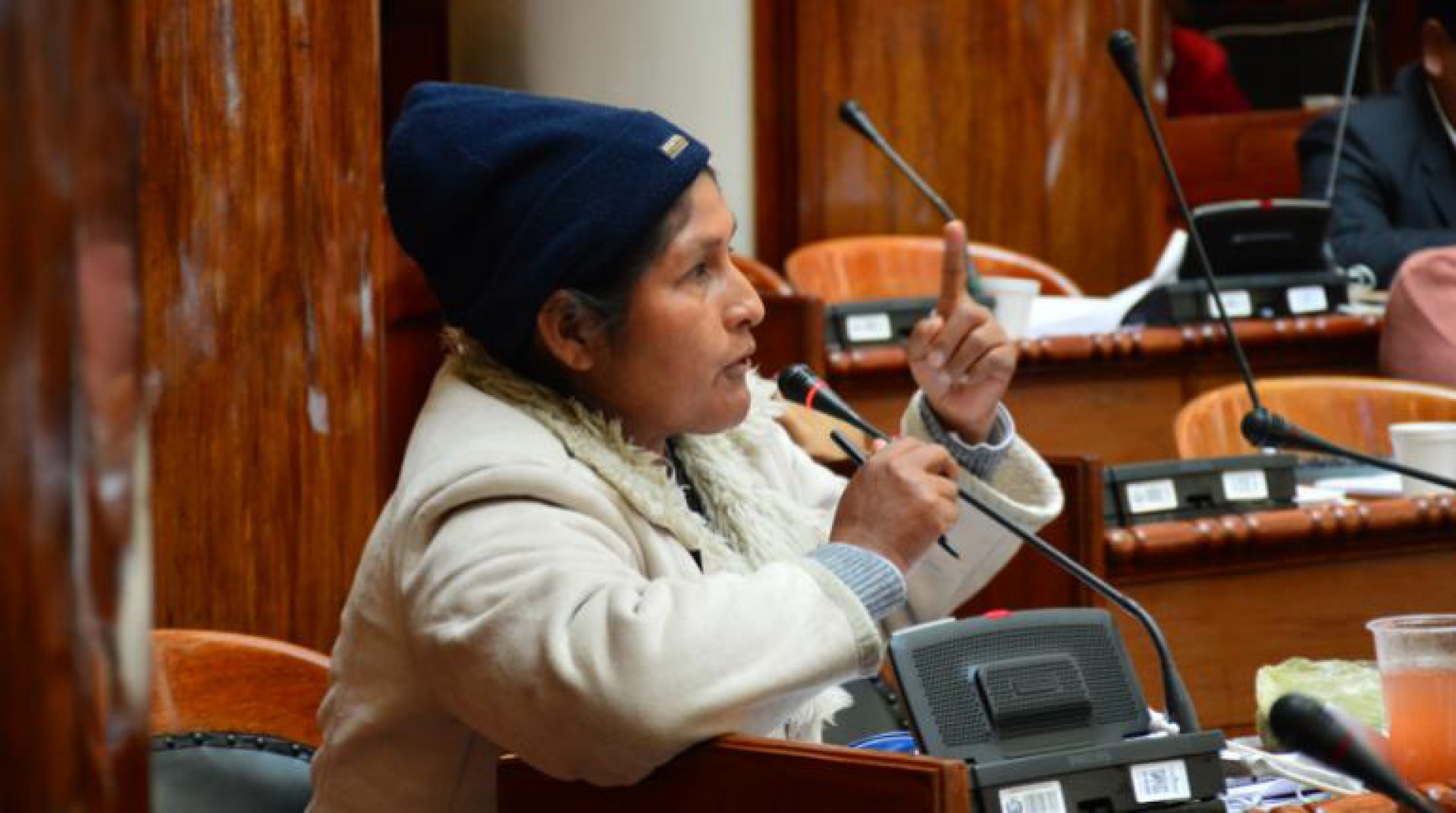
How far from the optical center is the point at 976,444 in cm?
203

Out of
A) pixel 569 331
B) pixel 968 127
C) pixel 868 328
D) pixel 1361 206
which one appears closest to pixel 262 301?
pixel 569 331

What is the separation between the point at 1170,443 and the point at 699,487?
82.2 inches

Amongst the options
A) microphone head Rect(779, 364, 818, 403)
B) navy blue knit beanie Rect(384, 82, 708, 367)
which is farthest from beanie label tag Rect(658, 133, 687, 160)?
microphone head Rect(779, 364, 818, 403)

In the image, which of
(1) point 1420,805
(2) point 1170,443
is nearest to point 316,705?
(1) point 1420,805

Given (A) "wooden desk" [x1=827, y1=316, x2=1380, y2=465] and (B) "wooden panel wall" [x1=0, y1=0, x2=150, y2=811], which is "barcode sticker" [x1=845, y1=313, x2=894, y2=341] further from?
(B) "wooden panel wall" [x1=0, y1=0, x2=150, y2=811]

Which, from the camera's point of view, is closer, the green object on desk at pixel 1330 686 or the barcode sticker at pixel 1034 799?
the barcode sticker at pixel 1034 799

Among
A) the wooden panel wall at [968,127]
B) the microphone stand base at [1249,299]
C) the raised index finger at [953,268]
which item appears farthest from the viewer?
the wooden panel wall at [968,127]

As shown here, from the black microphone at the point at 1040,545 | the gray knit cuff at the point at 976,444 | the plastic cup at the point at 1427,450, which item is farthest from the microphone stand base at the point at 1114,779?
the plastic cup at the point at 1427,450

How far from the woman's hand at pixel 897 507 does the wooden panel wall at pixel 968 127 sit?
3.58m

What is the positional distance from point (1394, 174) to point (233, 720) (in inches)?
141

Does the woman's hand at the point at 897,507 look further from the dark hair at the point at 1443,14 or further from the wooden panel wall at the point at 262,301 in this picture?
the dark hair at the point at 1443,14

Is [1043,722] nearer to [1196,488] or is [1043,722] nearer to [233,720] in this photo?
[233,720]

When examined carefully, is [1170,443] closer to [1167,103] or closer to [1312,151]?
[1312,151]

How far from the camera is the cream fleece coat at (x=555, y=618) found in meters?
1.35
